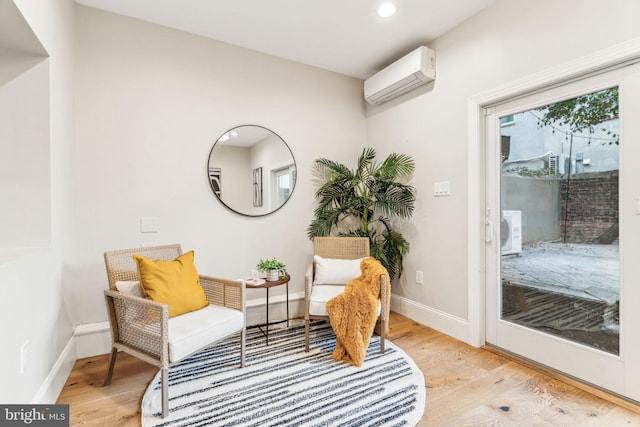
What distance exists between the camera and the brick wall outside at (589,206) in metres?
1.81

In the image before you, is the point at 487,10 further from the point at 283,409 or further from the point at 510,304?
the point at 283,409

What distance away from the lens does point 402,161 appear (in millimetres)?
3041

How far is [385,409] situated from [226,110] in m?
2.57

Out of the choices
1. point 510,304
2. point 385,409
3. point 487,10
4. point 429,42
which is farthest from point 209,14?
point 510,304

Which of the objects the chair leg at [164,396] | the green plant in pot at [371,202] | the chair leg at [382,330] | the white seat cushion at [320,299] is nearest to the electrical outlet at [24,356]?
the chair leg at [164,396]

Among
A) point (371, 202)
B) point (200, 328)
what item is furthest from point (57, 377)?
point (371, 202)

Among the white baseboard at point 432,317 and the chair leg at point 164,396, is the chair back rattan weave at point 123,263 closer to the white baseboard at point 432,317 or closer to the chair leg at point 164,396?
the chair leg at point 164,396

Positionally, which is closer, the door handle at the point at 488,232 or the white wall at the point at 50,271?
the white wall at the point at 50,271

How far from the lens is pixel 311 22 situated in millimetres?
2539

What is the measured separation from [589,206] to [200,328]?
95.4 inches

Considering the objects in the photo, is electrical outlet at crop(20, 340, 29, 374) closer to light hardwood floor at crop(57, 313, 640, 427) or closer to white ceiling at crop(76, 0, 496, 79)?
light hardwood floor at crop(57, 313, 640, 427)

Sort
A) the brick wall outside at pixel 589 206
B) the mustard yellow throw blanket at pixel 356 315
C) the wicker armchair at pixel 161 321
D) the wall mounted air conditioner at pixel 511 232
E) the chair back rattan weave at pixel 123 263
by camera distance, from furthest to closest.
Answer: the wall mounted air conditioner at pixel 511 232, the mustard yellow throw blanket at pixel 356 315, the chair back rattan weave at pixel 123 263, the brick wall outside at pixel 589 206, the wicker armchair at pixel 161 321

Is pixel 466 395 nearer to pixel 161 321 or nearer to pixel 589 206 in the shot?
pixel 589 206

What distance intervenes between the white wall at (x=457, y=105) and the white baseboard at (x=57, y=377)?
2.69 metres
